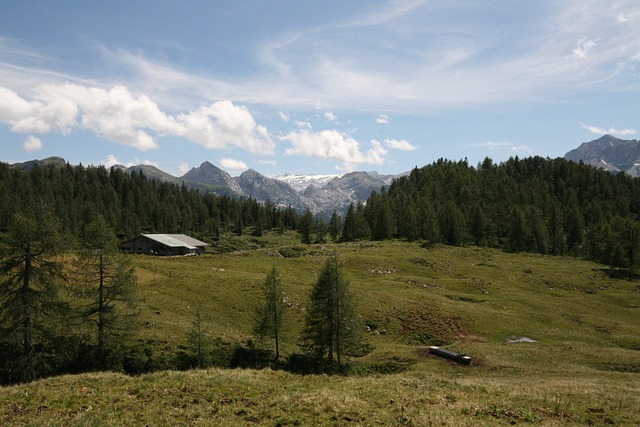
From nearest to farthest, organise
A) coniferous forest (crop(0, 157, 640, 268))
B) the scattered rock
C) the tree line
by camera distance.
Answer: the tree line, the scattered rock, coniferous forest (crop(0, 157, 640, 268))

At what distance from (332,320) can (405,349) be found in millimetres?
10964

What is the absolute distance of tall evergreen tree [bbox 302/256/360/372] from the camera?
38438mm

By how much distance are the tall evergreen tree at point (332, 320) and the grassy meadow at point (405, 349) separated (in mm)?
2568

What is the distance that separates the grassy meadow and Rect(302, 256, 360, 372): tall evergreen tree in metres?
2.57

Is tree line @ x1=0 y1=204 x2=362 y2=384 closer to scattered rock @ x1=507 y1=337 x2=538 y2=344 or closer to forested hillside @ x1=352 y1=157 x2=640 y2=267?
scattered rock @ x1=507 y1=337 x2=538 y2=344

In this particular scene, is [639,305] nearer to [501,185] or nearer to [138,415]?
[138,415]

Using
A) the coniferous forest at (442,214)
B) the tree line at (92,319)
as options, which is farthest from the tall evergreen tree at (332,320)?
the coniferous forest at (442,214)

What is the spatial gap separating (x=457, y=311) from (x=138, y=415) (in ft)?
168

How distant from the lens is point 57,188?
166750mm

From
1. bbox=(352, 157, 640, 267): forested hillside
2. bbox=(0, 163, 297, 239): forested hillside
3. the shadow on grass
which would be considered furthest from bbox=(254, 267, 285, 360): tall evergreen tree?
bbox=(0, 163, 297, 239): forested hillside

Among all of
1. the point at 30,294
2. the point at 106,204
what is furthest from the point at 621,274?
the point at 106,204

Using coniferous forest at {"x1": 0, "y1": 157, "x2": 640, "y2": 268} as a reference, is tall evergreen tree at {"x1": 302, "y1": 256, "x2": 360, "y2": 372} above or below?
below

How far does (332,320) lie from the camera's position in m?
38.8

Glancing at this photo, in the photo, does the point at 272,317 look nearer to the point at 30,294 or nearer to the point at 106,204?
the point at 30,294
